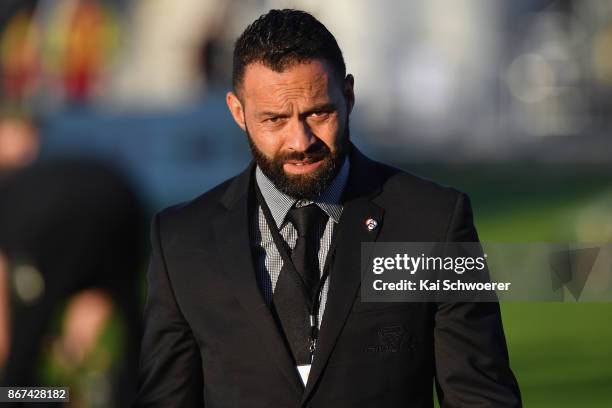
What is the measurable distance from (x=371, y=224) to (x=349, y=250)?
75 mm

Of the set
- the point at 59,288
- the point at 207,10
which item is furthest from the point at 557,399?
the point at 207,10

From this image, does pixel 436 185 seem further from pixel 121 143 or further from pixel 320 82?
pixel 121 143

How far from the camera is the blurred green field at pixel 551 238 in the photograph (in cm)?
704

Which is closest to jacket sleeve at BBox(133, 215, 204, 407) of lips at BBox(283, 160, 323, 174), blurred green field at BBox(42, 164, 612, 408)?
lips at BBox(283, 160, 323, 174)

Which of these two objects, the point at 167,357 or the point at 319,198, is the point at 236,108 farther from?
the point at 167,357

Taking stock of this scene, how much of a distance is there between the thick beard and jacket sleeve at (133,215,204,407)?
1.04 ft

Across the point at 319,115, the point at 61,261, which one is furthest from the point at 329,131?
the point at 61,261

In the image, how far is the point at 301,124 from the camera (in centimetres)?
237

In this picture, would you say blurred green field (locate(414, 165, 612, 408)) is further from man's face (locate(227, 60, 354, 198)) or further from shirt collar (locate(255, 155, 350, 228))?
man's face (locate(227, 60, 354, 198))

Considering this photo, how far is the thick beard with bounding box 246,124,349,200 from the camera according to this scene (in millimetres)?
2365

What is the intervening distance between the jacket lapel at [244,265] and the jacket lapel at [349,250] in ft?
0.24

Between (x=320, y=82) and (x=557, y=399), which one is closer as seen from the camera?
(x=320, y=82)

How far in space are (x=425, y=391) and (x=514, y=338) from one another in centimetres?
605

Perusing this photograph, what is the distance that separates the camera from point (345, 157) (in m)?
2.49
